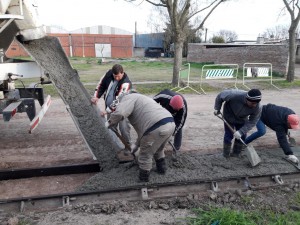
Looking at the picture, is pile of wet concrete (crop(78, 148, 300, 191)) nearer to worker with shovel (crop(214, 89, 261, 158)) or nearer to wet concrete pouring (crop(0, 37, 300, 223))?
wet concrete pouring (crop(0, 37, 300, 223))

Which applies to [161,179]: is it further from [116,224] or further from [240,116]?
[240,116]

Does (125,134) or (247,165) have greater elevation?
(125,134)

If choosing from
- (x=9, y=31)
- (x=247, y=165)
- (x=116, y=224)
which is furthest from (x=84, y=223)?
(x=9, y=31)

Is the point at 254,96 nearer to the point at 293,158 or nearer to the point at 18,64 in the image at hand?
the point at 293,158

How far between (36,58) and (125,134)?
2124mm

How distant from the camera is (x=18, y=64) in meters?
5.30

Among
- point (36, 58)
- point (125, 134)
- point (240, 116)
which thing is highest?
point (36, 58)

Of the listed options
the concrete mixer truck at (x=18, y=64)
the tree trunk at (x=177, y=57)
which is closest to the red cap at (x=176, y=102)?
the concrete mixer truck at (x=18, y=64)

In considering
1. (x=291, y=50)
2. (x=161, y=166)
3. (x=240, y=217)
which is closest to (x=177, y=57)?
(x=291, y=50)

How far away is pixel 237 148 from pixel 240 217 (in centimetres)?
193

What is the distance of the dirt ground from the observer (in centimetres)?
355

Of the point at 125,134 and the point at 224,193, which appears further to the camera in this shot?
the point at 125,134

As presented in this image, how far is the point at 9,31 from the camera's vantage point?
5.08 meters

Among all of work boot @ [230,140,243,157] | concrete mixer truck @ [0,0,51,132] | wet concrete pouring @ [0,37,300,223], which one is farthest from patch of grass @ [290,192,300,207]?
concrete mixer truck @ [0,0,51,132]
